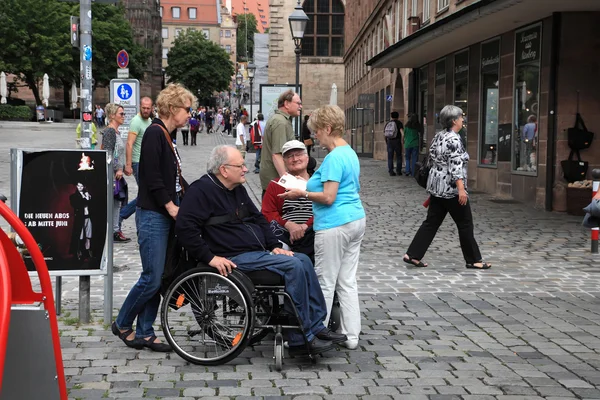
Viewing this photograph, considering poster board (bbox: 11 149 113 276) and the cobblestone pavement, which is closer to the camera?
the cobblestone pavement

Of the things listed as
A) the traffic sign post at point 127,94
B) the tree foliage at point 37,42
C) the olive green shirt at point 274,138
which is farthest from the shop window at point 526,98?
the tree foliage at point 37,42

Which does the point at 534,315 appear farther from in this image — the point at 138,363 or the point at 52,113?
the point at 52,113

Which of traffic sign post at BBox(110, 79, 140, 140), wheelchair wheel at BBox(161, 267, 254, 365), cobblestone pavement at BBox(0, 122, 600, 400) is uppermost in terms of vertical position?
traffic sign post at BBox(110, 79, 140, 140)

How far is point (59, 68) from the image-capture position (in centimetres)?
6762

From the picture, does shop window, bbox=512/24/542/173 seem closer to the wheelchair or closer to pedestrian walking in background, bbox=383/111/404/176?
pedestrian walking in background, bbox=383/111/404/176

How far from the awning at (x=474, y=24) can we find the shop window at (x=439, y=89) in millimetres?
339

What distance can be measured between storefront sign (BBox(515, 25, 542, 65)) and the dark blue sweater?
11948 millimetres

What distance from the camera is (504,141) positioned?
736 inches

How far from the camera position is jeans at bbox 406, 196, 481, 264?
9.78 meters

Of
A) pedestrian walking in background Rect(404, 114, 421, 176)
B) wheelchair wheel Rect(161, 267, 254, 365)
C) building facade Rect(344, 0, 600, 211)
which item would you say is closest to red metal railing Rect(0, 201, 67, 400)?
wheelchair wheel Rect(161, 267, 254, 365)

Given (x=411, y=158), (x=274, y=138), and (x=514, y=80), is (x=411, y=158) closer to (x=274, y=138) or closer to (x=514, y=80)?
(x=514, y=80)

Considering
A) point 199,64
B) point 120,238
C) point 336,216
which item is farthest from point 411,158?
point 199,64

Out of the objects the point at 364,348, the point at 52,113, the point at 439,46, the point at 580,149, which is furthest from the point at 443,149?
the point at 52,113

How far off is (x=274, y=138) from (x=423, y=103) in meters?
19.6
